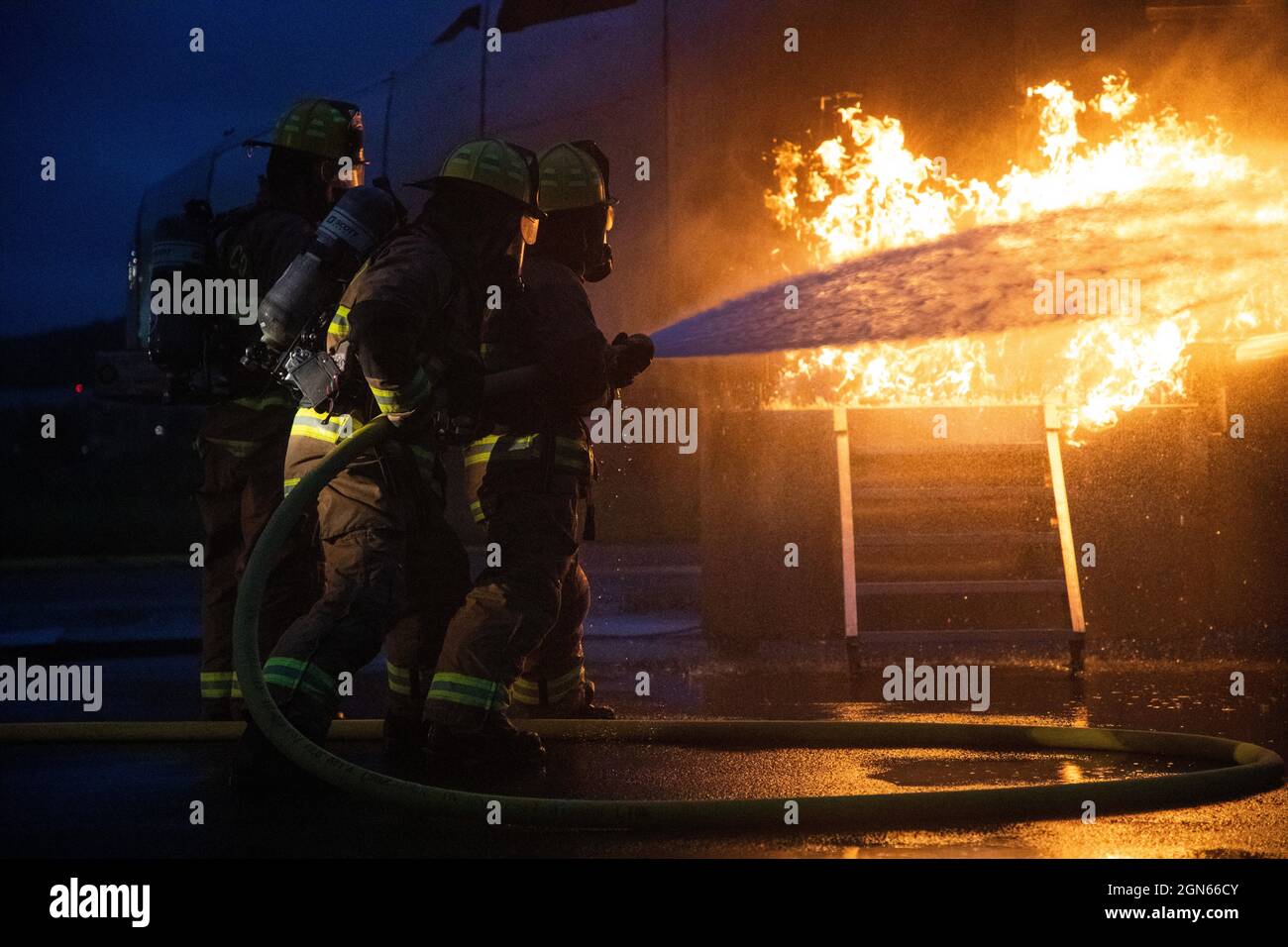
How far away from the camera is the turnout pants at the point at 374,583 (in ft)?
16.4

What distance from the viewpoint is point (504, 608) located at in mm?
5297

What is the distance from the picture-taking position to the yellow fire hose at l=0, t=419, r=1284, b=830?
4.41 m

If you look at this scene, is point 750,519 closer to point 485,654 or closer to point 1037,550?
point 1037,550

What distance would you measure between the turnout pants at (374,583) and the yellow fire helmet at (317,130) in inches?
50.6

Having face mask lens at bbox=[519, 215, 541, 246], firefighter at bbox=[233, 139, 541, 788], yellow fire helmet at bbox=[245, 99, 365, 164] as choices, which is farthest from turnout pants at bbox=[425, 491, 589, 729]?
yellow fire helmet at bbox=[245, 99, 365, 164]

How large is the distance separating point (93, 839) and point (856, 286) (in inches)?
242

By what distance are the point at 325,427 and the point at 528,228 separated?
1.00 metres

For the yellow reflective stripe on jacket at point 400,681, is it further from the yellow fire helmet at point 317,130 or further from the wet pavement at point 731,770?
the yellow fire helmet at point 317,130

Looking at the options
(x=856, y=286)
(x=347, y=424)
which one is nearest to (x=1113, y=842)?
(x=347, y=424)

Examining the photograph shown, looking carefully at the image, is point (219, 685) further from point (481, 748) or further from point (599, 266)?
point (599, 266)

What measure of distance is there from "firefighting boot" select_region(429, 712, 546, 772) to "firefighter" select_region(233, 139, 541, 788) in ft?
1.02

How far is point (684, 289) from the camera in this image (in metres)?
9.57

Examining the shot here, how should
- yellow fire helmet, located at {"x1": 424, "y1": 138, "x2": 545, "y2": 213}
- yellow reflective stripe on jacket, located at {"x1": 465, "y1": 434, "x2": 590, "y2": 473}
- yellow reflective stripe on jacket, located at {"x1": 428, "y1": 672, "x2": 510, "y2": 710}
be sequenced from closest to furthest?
yellow reflective stripe on jacket, located at {"x1": 428, "y1": 672, "x2": 510, "y2": 710} → yellow fire helmet, located at {"x1": 424, "y1": 138, "x2": 545, "y2": 213} → yellow reflective stripe on jacket, located at {"x1": 465, "y1": 434, "x2": 590, "y2": 473}

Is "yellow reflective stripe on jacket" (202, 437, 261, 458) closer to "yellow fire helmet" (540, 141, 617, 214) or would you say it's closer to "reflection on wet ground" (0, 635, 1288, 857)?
"reflection on wet ground" (0, 635, 1288, 857)
